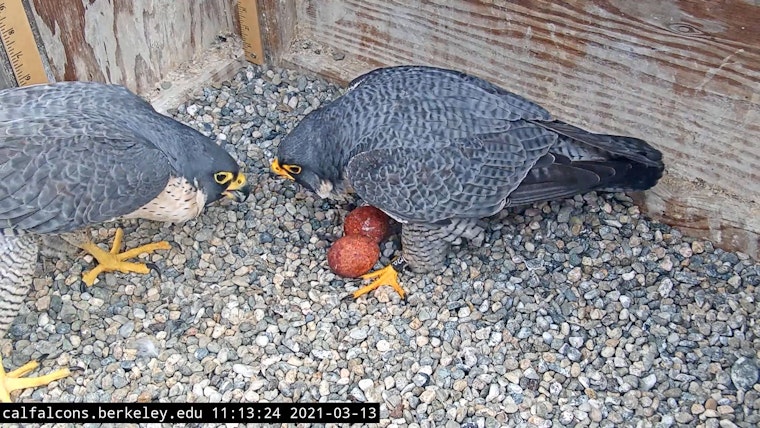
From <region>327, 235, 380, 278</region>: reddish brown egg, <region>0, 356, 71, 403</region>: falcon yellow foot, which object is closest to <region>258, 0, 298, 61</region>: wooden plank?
<region>327, 235, 380, 278</region>: reddish brown egg

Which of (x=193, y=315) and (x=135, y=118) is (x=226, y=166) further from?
(x=193, y=315)

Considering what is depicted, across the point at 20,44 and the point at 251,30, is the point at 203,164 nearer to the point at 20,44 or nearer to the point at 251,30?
the point at 20,44

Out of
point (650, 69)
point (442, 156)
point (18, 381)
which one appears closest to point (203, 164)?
point (442, 156)

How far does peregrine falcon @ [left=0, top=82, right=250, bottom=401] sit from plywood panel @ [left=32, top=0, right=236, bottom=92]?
1.76 feet

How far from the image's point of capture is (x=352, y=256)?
13.0 feet

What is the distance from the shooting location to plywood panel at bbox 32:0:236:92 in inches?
167

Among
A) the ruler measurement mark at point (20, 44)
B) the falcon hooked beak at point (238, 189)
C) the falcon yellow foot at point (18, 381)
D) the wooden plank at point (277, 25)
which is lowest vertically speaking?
the falcon yellow foot at point (18, 381)

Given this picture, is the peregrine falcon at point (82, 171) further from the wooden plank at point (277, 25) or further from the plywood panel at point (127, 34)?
the wooden plank at point (277, 25)

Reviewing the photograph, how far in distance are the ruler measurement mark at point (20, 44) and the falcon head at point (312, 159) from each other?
4.70ft

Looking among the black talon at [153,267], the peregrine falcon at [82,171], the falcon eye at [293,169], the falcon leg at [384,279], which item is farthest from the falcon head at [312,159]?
the black talon at [153,267]

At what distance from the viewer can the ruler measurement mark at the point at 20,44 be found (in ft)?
13.0

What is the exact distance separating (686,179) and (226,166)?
95.0 inches

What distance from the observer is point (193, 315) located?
3904mm

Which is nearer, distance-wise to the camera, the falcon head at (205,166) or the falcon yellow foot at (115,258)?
the falcon head at (205,166)
